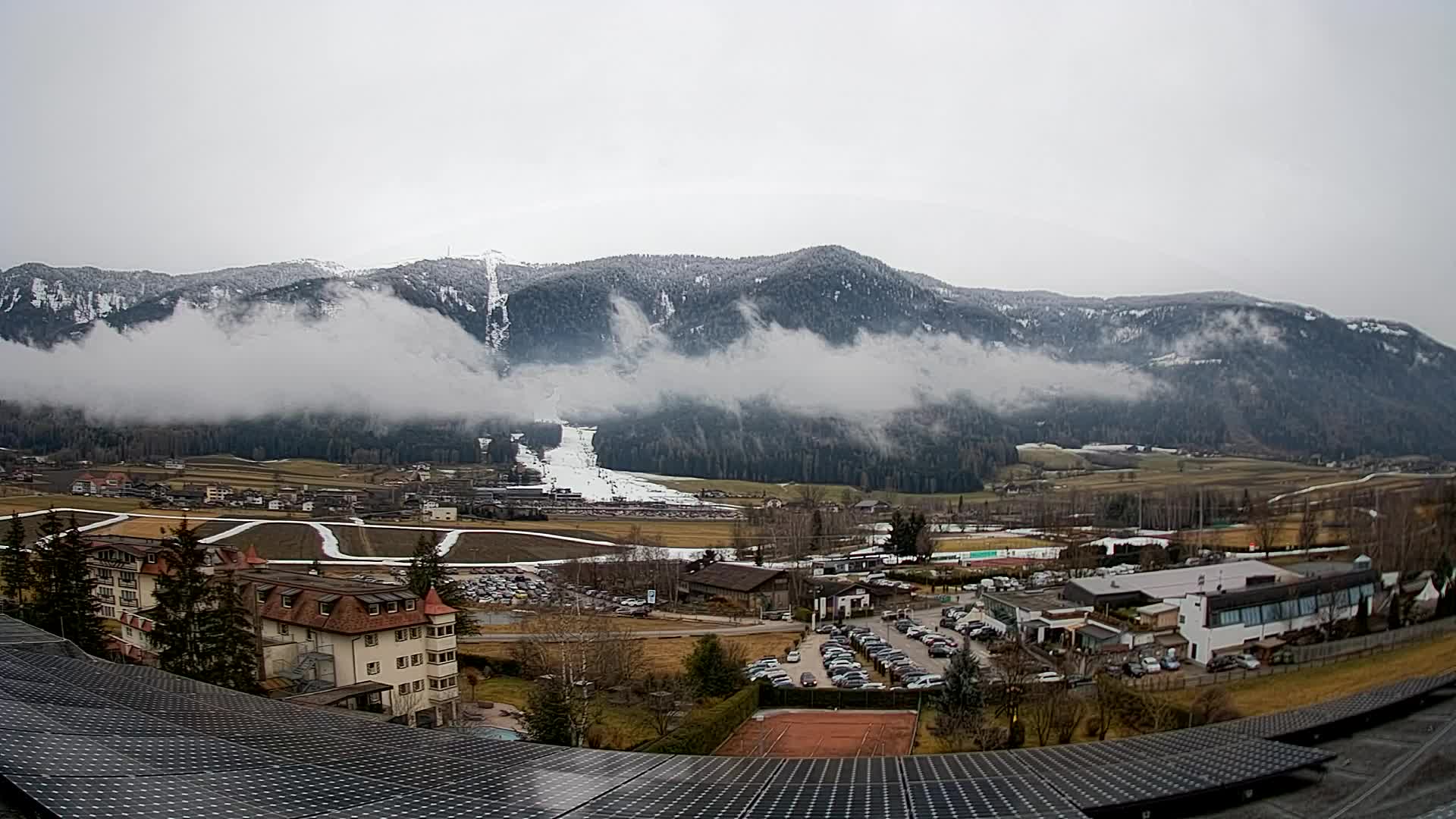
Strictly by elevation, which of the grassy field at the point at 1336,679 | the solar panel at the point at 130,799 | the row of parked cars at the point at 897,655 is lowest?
the row of parked cars at the point at 897,655

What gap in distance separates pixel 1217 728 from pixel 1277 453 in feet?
70.4

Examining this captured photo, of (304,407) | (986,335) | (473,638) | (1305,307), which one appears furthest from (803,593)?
(986,335)

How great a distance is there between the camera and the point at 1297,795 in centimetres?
688

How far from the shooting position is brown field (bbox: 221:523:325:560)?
26000mm

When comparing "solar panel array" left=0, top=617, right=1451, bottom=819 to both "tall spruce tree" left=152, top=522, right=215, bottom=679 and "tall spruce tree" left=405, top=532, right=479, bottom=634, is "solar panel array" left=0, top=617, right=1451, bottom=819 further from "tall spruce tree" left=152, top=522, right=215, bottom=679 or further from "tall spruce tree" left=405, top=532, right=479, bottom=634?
"tall spruce tree" left=405, top=532, right=479, bottom=634

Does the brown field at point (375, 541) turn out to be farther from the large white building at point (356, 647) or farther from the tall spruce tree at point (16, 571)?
the large white building at point (356, 647)

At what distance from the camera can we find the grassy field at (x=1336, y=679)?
11.4 metres

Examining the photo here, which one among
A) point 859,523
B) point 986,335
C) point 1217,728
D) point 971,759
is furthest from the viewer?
point 986,335

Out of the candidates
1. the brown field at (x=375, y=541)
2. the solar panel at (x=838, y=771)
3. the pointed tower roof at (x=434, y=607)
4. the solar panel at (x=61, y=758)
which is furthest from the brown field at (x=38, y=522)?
the solar panel at (x=838, y=771)

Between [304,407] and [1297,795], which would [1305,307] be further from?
[304,407]

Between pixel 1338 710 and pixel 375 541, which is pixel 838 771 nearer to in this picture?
pixel 1338 710

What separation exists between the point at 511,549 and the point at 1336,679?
2405 cm

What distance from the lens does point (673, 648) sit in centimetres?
1692

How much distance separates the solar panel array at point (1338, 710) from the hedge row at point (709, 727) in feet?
20.5
